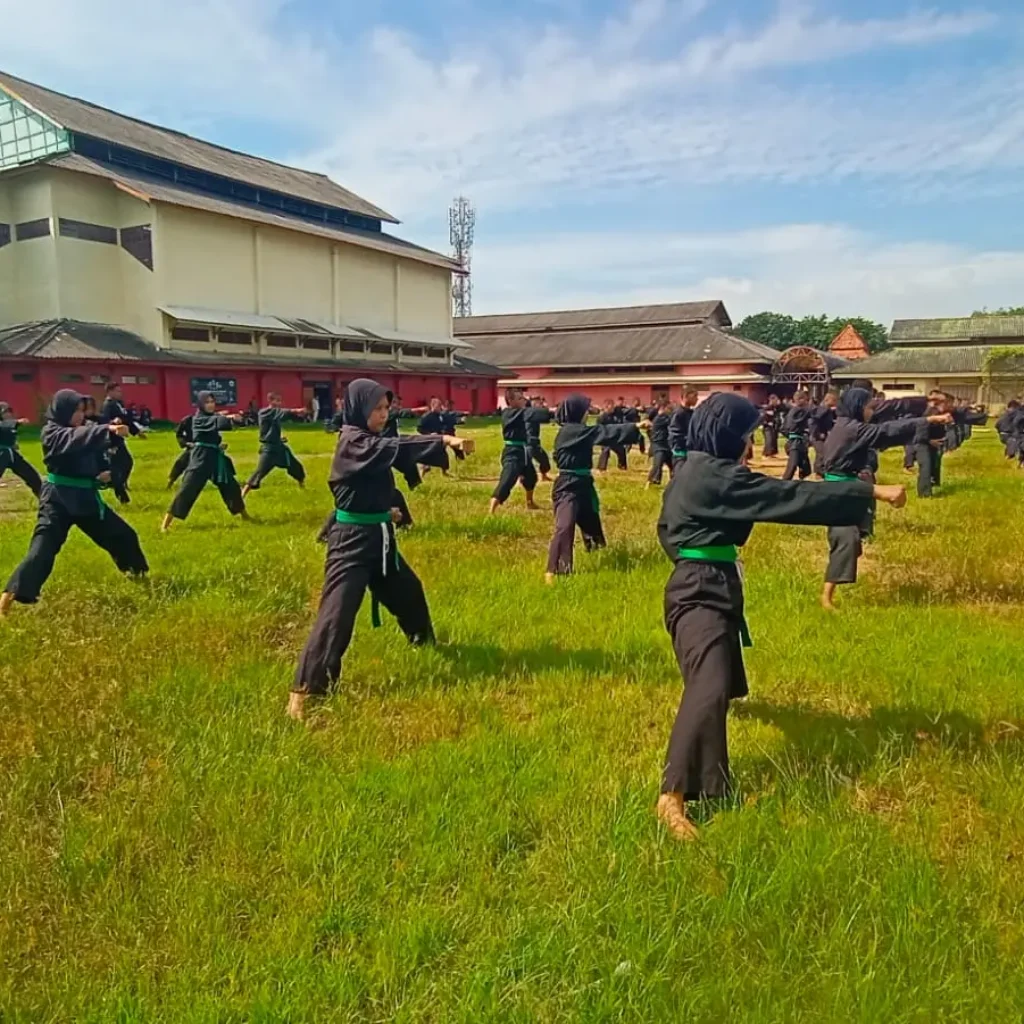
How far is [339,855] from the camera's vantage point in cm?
334

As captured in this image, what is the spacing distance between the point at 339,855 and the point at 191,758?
3.96ft

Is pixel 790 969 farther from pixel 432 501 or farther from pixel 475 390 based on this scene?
pixel 475 390

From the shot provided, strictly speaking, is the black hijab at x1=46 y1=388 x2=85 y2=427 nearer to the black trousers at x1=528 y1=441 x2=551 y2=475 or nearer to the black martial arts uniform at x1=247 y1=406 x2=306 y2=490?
the black martial arts uniform at x1=247 y1=406 x2=306 y2=490

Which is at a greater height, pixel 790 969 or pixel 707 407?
pixel 707 407

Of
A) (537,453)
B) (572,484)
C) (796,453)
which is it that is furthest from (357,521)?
(796,453)

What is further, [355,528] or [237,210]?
[237,210]

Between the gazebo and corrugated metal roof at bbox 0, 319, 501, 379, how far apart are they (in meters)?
23.7

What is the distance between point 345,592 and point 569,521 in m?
3.51

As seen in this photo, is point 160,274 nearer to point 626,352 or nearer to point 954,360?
point 626,352

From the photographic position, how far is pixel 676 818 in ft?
11.6

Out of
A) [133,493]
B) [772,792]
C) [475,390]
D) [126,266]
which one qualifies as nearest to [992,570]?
[772,792]

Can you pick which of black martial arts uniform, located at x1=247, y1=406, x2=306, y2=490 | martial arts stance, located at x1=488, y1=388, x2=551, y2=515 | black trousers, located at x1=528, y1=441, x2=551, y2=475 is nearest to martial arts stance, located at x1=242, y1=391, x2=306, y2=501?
black martial arts uniform, located at x1=247, y1=406, x2=306, y2=490

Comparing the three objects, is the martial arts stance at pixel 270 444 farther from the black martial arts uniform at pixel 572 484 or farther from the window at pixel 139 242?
the window at pixel 139 242

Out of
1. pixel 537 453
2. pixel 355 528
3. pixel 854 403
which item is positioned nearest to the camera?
pixel 355 528
